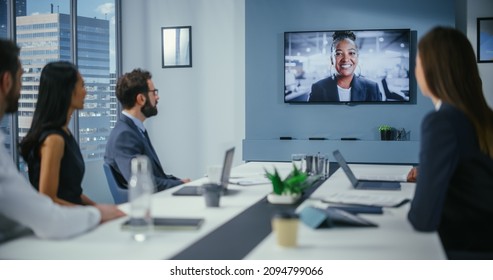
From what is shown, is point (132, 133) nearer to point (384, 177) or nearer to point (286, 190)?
point (286, 190)

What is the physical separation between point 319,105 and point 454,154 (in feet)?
13.4

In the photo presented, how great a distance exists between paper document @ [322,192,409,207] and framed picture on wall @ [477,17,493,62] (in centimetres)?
369

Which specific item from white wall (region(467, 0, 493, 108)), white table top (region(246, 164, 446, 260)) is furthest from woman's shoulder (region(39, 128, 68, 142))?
white wall (region(467, 0, 493, 108))

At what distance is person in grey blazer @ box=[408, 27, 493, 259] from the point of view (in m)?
1.67

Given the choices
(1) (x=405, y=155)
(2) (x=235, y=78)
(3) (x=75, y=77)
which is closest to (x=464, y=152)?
(3) (x=75, y=77)

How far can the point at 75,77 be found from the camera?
2363mm

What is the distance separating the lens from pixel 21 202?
4.82 ft

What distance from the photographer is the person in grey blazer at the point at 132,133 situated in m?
3.02

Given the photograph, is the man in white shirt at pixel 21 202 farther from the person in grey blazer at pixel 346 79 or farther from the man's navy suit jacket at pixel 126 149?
the person in grey blazer at pixel 346 79

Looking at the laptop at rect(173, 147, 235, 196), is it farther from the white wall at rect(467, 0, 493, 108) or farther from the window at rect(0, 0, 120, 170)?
the white wall at rect(467, 0, 493, 108)

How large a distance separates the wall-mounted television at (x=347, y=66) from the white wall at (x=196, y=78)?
24.4 inches

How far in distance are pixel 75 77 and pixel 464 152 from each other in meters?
1.54

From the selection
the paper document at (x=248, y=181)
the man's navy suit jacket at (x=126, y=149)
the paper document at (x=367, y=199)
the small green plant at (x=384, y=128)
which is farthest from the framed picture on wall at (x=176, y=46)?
the paper document at (x=367, y=199)
